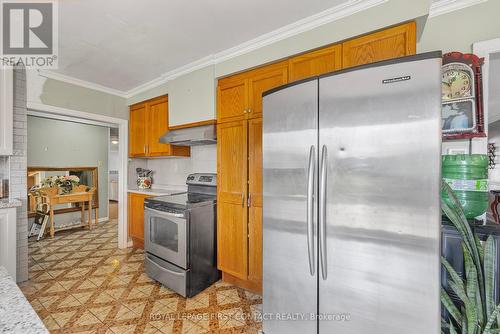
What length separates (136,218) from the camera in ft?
11.7

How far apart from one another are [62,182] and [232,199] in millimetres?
4325

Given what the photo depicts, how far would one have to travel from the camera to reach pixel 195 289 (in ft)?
7.63

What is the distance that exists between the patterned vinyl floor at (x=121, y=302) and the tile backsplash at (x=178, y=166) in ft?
4.05

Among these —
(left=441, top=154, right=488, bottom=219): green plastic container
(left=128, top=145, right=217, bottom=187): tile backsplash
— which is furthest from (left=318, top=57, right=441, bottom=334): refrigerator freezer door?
(left=128, top=145, right=217, bottom=187): tile backsplash

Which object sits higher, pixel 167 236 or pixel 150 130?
pixel 150 130

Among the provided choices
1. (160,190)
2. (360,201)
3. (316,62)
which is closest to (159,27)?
(316,62)

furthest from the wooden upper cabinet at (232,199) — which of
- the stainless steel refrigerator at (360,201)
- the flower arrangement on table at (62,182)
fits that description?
the flower arrangement on table at (62,182)

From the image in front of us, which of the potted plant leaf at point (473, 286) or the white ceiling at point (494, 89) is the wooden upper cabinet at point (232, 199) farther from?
the white ceiling at point (494, 89)

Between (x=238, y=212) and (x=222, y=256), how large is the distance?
21.2 inches

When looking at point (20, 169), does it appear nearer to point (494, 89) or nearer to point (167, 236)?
point (167, 236)

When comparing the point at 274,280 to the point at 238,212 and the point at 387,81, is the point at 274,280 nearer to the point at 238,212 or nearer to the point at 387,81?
the point at 238,212

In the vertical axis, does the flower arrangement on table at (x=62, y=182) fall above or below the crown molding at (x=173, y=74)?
below

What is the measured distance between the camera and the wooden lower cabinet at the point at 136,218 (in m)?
3.49

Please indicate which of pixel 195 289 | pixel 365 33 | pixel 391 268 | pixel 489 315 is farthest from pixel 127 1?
pixel 489 315
